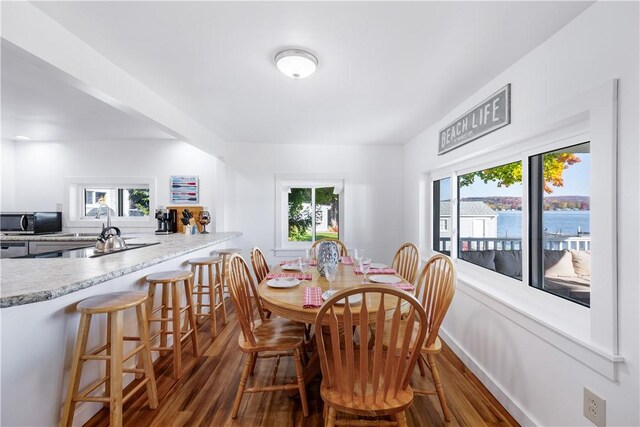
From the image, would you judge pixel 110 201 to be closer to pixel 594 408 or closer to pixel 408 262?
pixel 408 262

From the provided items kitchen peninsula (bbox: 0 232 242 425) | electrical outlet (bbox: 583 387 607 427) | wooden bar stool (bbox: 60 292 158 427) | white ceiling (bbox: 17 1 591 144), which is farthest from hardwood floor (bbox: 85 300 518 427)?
white ceiling (bbox: 17 1 591 144)

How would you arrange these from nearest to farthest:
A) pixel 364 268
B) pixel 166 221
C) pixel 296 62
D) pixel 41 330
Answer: pixel 41 330 → pixel 296 62 → pixel 364 268 → pixel 166 221

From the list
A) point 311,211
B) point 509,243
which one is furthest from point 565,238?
point 311,211

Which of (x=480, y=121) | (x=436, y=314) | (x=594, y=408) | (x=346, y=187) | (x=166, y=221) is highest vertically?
(x=480, y=121)

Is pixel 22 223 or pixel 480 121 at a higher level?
pixel 480 121

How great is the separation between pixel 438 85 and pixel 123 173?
177 inches

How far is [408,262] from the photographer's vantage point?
8.84 feet

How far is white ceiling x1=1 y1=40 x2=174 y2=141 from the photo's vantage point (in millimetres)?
2143

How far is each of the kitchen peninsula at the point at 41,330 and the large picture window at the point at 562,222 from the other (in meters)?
2.72

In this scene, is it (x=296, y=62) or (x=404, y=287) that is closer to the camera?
(x=296, y=62)

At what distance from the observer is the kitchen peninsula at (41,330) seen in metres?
1.27

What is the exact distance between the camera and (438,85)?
2.18m

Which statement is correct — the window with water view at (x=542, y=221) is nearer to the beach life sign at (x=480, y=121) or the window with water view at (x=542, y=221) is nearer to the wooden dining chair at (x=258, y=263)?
the beach life sign at (x=480, y=121)

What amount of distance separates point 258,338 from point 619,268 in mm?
1883
